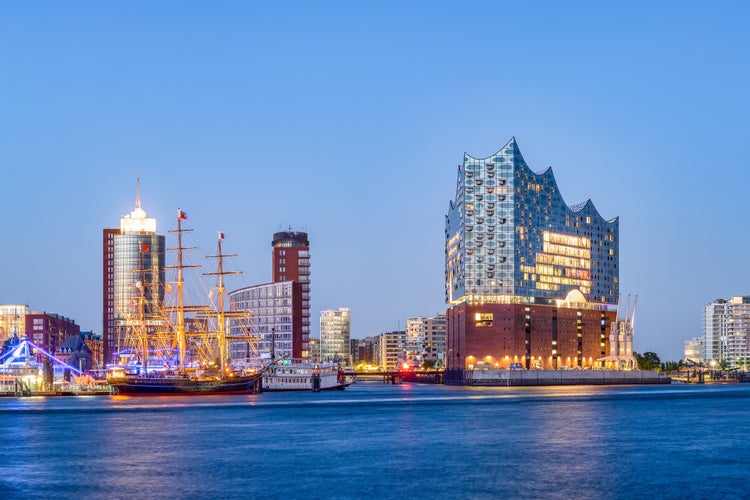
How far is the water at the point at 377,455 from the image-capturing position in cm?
5566

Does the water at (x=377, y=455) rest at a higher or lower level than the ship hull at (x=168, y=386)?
higher

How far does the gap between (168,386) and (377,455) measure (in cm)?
11468

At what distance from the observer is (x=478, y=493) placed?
Answer: 53.9 m

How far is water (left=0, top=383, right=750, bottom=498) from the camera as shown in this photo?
55.7 meters

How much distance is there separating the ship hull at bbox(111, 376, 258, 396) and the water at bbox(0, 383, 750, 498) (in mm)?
62103

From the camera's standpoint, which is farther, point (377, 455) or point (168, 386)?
point (168, 386)

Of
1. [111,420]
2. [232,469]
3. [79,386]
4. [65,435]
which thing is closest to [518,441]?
[232,469]

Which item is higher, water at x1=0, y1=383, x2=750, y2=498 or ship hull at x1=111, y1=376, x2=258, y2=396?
water at x1=0, y1=383, x2=750, y2=498

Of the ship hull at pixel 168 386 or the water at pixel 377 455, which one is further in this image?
the ship hull at pixel 168 386

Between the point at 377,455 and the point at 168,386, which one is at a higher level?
the point at 377,455

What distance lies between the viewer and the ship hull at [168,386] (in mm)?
179125

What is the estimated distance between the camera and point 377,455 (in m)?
71.2

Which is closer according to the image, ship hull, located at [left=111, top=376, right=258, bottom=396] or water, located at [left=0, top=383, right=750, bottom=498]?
water, located at [left=0, top=383, right=750, bottom=498]

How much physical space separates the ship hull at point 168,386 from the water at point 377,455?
204 feet
